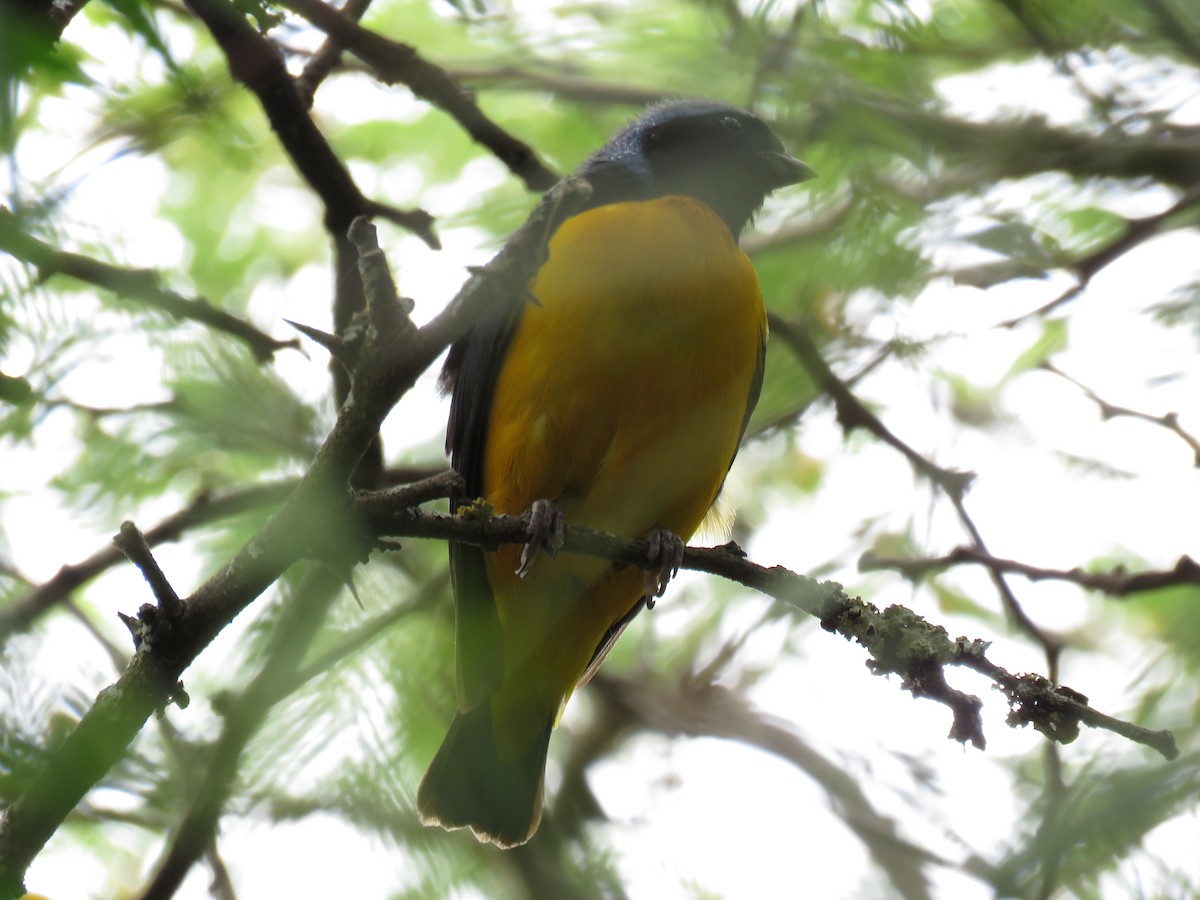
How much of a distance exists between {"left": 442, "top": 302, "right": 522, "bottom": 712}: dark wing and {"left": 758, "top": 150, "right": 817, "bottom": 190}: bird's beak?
164 centimetres

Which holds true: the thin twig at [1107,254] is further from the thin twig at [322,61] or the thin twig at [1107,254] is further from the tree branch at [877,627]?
the thin twig at [322,61]

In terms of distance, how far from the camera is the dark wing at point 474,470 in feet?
13.7

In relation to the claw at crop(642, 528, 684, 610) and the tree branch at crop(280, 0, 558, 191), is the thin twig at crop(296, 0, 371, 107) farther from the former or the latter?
the claw at crop(642, 528, 684, 610)

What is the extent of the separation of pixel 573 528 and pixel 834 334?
1.67m

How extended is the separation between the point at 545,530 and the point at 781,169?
260 centimetres

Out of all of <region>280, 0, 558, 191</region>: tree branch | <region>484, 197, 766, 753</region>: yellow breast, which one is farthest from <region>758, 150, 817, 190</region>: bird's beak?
<region>280, 0, 558, 191</region>: tree branch

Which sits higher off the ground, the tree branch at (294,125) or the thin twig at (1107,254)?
the tree branch at (294,125)

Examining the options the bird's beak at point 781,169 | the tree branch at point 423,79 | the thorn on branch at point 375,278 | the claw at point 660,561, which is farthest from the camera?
the bird's beak at point 781,169

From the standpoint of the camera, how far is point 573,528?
3.11 metres

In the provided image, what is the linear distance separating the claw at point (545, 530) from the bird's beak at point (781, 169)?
2432mm

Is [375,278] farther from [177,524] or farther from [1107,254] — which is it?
[1107,254]

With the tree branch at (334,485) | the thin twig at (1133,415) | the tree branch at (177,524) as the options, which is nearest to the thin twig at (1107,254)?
the thin twig at (1133,415)

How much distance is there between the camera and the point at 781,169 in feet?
17.2

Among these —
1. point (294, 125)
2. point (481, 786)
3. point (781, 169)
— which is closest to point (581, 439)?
point (294, 125)
